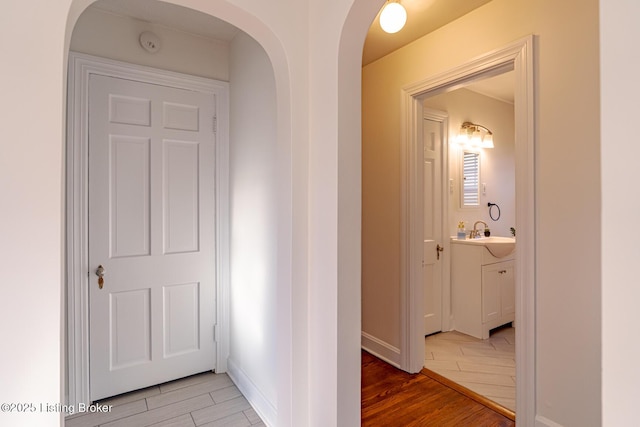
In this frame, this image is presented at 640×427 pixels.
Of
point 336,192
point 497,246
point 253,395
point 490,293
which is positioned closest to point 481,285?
point 490,293

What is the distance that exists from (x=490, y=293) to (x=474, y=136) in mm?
1716

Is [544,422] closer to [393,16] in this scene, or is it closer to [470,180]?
[393,16]

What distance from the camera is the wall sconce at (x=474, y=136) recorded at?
3.57m

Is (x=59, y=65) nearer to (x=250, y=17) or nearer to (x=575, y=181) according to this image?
(x=250, y=17)

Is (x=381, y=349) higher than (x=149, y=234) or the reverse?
the reverse

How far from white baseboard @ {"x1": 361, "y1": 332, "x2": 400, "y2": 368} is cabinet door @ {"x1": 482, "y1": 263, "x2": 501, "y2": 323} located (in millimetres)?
1103

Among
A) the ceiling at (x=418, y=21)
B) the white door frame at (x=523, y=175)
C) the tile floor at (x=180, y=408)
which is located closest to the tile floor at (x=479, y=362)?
the white door frame at (x=523, y=175)

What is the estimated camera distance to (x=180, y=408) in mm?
2135

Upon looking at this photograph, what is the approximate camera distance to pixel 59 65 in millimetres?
995

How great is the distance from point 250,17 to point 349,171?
79 cm

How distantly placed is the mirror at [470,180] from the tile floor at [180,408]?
9.78ft

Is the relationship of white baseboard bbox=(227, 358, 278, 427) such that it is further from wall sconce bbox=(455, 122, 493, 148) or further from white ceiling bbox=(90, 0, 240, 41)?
wall sconce bbox=(455, 122, 493, 148)

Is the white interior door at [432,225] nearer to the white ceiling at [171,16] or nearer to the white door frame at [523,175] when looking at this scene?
the white door frame at [523,175]

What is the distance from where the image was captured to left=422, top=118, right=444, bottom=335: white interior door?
3.22 meters
